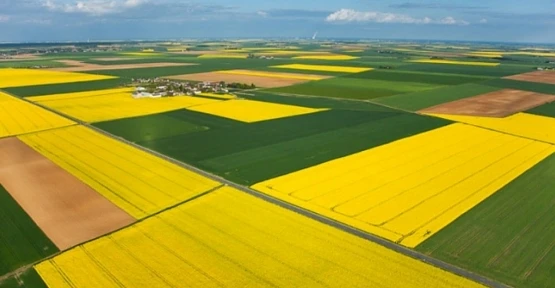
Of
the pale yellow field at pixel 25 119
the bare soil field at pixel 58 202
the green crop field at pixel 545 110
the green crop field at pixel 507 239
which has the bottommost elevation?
the green crop field at pixel 507 239

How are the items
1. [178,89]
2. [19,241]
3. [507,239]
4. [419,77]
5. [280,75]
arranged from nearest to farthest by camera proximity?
[19,241]
[507,239]
[178,89]
[419,77]
[280,75]

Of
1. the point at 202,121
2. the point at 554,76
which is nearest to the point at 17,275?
the point at 202,121

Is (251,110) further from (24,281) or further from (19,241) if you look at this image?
(24,281)

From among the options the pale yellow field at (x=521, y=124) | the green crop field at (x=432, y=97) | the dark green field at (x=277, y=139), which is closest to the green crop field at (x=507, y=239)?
the dark green field at (x=277, y=139)

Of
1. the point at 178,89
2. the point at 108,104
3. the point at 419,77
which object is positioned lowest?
the point at 108,104

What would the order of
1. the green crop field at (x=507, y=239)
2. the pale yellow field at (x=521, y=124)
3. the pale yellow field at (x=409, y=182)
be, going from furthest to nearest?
the pale yellow field at (x=521, y=124)
the pale yellow field at (x=409, y=182)
the green crop field at (x=507, y=239)

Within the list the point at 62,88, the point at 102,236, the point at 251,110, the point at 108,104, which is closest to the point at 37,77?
the point at 62,88

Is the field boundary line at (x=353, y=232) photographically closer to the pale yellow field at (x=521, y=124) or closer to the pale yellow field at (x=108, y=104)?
the pale yellow field at (x=108, y=104)
